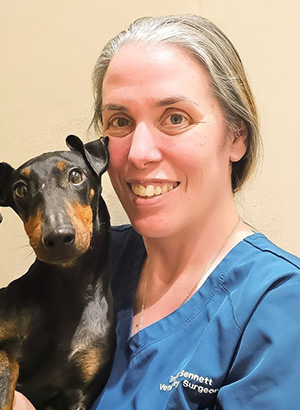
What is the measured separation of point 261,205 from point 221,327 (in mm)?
697

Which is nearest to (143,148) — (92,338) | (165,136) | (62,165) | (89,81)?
(165,136)

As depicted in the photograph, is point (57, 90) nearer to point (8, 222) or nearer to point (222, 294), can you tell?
point (8, 222)

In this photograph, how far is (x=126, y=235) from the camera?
1.40 m

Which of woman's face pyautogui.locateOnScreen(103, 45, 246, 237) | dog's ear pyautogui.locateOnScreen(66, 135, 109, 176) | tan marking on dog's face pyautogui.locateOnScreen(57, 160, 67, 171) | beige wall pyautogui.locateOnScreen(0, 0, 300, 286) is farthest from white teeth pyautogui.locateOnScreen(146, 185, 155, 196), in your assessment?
beige wall pyautogui.locateOnScreen(0, 0, 300, 286)

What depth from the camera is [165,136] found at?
109cm

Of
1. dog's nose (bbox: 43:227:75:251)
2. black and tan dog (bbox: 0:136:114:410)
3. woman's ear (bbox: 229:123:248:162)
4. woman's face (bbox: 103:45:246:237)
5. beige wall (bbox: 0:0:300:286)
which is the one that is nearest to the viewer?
dog's nose (bbox: 43:227:75:251)

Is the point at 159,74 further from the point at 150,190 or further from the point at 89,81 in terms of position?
the point at 89,81

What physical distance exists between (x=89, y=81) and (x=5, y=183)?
2.32 ft

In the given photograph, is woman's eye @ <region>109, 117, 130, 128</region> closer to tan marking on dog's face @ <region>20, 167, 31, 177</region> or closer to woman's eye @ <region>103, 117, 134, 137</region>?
woman's eye @ <region>103, 117, 134, 137</region>

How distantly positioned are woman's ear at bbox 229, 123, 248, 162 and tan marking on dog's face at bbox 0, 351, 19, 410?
0.64 m

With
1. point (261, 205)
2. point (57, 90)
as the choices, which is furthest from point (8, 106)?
point (261, 205)

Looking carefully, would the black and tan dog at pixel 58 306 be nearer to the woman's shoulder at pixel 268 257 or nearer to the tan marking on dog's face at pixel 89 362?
the tan marking on dog's face at pixel 89 362

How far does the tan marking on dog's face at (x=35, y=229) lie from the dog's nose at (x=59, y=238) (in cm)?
2

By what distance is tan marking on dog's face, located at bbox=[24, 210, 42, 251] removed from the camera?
90 centimetres
